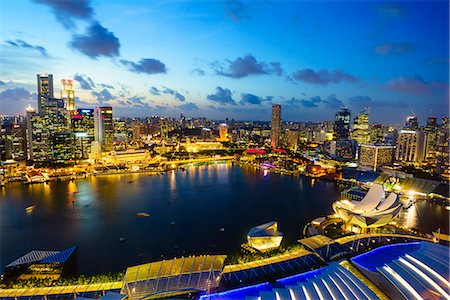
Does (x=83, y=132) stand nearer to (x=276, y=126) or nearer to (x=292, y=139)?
(x=276, y=126)

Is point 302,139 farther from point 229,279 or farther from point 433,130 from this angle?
point 229,279

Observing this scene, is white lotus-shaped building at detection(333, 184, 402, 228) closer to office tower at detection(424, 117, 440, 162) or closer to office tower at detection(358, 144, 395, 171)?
office tower at detection(358, 144, 395, 171)

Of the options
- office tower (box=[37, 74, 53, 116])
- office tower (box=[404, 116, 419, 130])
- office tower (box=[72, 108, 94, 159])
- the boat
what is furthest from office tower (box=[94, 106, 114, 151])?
office tower (box=[404, 116, 419, 130])

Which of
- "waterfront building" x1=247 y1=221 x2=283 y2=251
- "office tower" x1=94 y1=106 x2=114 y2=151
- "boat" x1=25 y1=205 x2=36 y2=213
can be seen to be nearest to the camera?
"waterfront building" x1=247 y1=221 x2=283 y2=251

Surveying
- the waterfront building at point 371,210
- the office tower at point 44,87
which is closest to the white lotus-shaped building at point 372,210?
the waterfront building at point 371,210

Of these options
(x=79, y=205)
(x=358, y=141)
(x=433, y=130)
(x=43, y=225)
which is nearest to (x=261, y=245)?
(x=43, y=225)

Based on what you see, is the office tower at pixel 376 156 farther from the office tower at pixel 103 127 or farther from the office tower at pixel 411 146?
the office tower at pixel 103 127
